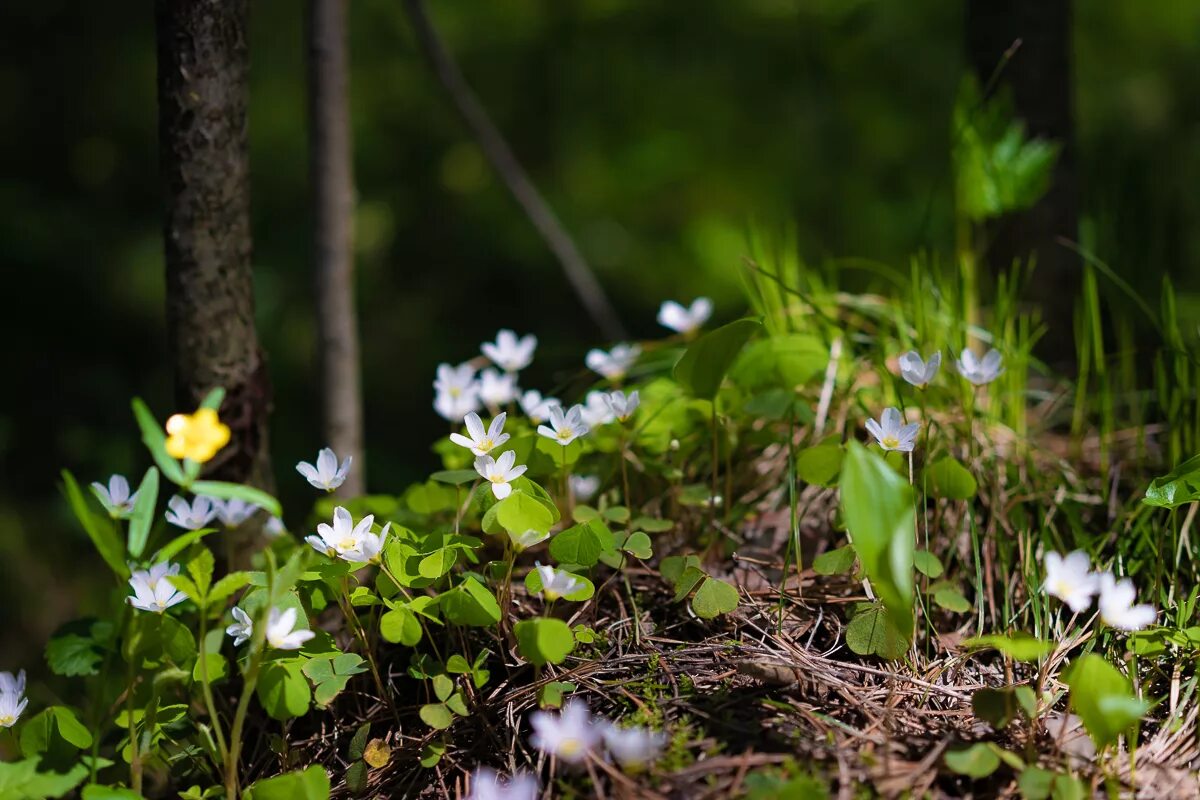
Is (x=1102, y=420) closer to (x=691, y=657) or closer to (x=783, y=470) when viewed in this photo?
(x=783, y=470)

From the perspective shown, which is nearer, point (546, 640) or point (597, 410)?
point (546, 640)

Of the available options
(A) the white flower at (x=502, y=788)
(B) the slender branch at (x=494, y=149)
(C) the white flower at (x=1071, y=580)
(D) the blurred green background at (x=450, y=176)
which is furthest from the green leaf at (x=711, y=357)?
(D) the blurred green background at (x=450, y=176)

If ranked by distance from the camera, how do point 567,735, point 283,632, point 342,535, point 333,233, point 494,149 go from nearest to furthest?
point 567,735, point 283,632, point 342,535, point 333,233, point 494,149

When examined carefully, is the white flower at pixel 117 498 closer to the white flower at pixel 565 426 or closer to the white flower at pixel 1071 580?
the white flower at pixel 565 426

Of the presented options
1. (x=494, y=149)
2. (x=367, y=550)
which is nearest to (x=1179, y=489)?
(x=367, y=550)

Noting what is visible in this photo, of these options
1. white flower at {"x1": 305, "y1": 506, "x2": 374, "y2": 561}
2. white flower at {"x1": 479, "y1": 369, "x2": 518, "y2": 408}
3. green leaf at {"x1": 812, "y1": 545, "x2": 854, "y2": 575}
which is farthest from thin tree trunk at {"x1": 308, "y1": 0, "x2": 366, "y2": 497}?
green leaf at {"x1": 812, "y1": 545, "x2": 854, "y2": 575}

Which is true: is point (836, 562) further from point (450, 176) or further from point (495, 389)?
point (450, 176)

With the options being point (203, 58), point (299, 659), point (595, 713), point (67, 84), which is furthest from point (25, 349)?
point (595, 713)

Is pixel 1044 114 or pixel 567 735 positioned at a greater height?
pixel 1044 114
